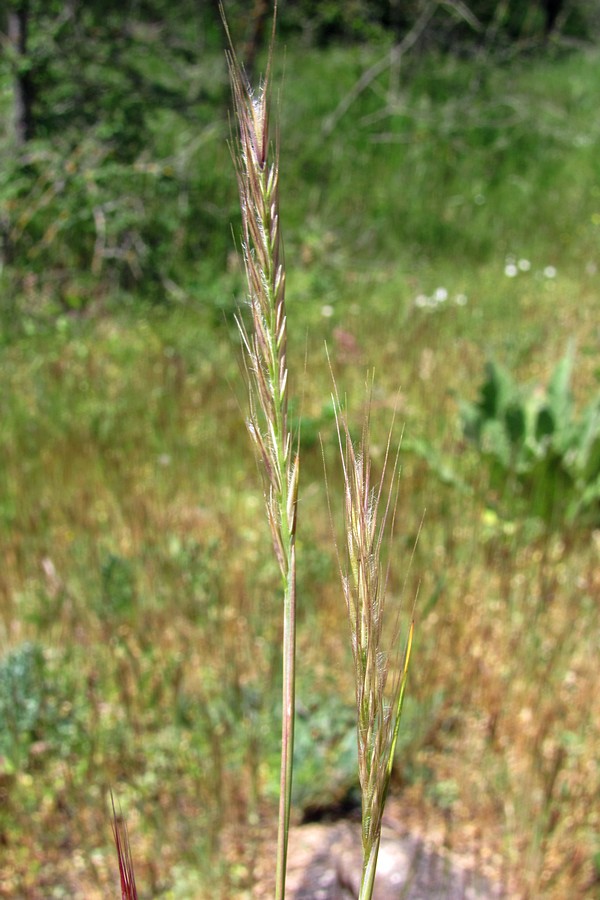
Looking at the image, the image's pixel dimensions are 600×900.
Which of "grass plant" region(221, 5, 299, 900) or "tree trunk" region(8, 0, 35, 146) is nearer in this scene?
"grass plant" region(221, 5, 299, 900)

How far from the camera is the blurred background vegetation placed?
5.77ft

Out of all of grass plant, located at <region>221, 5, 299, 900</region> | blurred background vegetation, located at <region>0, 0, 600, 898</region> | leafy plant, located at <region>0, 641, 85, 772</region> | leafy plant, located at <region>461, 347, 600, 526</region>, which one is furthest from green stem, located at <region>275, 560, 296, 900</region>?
leafy plant, located at <region>461, 347, 600, 526</region>

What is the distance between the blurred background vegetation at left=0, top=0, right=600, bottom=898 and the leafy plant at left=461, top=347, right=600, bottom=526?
0.01m

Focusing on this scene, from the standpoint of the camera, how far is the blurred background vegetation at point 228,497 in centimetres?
176

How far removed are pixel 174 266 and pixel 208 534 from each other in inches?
121

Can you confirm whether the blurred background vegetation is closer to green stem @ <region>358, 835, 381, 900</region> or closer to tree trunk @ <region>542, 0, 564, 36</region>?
green stem @ <region>358, 835, 381, 900</region>

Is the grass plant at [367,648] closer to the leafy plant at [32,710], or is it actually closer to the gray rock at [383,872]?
the gray rock at [383,872]

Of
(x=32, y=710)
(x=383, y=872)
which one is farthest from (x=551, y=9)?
(x=383, y=872)

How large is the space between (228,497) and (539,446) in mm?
1107

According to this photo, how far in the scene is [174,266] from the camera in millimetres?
5445

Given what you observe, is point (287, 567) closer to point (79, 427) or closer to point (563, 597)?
point (563, 597)

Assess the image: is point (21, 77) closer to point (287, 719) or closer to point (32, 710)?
point (32, 710)

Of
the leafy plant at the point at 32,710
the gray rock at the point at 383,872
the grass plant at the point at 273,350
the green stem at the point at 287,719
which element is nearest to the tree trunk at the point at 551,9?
the leafy plant at the point at 32,710

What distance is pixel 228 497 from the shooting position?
3.07 m
